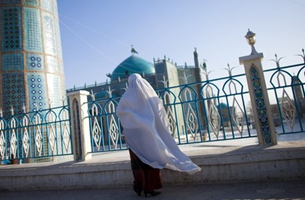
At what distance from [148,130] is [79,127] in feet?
5.00

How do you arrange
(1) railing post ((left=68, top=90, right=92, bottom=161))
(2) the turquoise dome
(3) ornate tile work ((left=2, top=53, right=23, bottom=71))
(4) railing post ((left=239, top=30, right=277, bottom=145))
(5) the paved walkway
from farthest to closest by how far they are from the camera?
(2) the turquoise dome < (3) ornate tile work ((left=2, top=53, right=23, bottom=71)) < (1) railing post ((left=68, top=90, right=92, bottom=161)) < (4) railing post ((left=239, top=30, right=277, bottom=145)) < (5) the paved walkway

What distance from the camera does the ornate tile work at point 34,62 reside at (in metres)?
7.53

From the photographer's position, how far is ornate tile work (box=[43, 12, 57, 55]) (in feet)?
26.1

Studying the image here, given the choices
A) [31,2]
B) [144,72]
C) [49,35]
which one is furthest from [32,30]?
[144,72]

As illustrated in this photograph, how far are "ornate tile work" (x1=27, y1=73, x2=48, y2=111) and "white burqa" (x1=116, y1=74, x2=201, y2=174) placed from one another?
5834 millimetres

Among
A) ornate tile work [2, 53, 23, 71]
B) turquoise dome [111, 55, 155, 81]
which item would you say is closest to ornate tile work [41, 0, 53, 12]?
ornate tile work [2, 53, 23, 71]

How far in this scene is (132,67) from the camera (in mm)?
24156

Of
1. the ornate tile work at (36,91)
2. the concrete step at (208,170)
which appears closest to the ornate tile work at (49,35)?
the ornate tile work at (36,91)

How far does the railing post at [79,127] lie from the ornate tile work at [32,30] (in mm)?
5146

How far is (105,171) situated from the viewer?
10.2ft

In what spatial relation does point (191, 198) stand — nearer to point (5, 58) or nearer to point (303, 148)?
point (303, 148)

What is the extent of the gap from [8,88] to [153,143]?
670cm

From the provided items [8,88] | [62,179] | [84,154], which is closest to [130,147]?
[84,154]

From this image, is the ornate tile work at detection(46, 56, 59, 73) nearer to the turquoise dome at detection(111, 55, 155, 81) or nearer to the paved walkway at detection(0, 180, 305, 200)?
the paved walkway at detection(0, 180, 305, 200)
